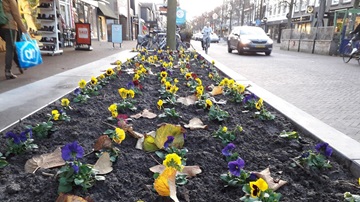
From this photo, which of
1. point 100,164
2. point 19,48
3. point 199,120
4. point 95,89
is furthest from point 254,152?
point 19,48

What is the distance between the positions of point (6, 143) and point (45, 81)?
2782 millimetres

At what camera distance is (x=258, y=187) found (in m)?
1.26

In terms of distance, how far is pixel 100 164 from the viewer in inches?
65.4

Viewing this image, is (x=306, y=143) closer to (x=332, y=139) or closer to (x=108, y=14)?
(x=332, y=139)

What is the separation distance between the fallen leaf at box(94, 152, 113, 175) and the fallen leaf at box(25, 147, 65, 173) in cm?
23

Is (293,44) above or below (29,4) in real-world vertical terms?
below

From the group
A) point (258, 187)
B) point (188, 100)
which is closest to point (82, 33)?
point (188, 100)

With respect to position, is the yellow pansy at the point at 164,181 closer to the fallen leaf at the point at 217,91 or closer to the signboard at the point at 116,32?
the fallen leaf at the point at 217,91

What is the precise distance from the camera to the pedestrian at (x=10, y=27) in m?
4.90

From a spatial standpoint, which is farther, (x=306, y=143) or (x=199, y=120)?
(x=199, y=120)

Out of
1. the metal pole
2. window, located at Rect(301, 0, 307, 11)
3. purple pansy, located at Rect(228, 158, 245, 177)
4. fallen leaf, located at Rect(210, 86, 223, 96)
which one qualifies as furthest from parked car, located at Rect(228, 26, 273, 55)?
window, located at Rect(301, 0, 307, 11)

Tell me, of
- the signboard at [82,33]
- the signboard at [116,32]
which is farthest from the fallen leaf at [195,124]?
the signboard at [116,32]

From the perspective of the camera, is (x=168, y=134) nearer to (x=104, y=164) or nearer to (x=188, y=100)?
(x=104, y=164)

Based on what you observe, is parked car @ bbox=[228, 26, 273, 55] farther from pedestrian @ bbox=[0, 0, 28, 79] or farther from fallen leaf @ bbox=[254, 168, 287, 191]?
fallen leaf @ bbox=[254, 168, 287, 191]
